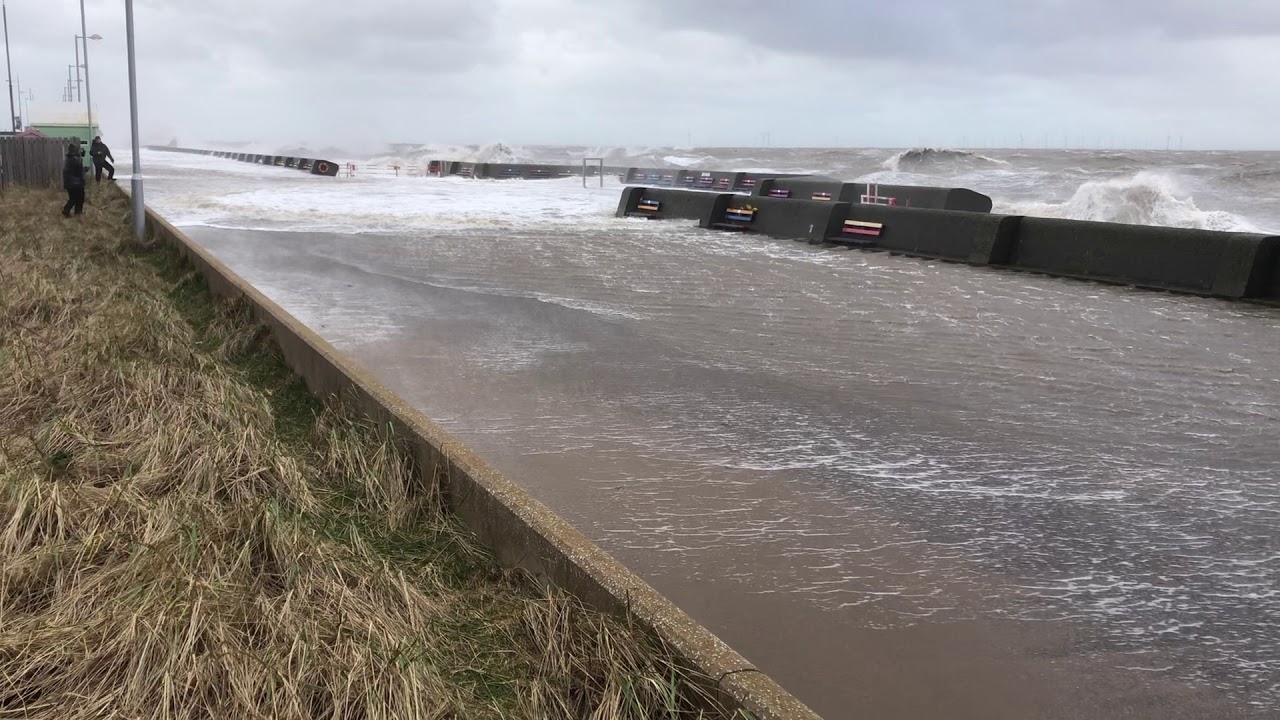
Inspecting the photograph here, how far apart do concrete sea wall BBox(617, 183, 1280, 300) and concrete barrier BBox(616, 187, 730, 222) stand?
Answer: 0.40 m

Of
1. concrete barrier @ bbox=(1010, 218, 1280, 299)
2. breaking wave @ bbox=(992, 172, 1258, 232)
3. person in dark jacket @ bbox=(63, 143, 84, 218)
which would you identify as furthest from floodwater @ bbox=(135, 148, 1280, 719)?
breaking wave @ bbox=(992, 172, 1258, 232)

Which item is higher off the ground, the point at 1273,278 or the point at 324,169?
the point at 324,169

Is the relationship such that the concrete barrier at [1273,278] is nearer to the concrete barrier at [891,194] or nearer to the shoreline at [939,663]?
the concrete barrier at [891,194]

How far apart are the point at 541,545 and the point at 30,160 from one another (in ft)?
93.8

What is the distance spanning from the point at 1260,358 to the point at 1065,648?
6434mm

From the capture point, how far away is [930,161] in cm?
6469

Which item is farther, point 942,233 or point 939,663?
point 942,233

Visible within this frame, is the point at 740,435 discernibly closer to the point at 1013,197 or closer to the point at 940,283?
the point at 940,283

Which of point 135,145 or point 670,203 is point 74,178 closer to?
point 135,145

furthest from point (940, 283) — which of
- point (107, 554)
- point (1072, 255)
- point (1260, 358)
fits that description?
point (107, 554)

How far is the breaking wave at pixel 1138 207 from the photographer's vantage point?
73.0 ft

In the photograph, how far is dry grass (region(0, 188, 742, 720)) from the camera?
3178 mm

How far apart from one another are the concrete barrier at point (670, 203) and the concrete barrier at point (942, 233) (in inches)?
189

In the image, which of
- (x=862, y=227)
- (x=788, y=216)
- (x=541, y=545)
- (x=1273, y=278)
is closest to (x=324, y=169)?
(x=788, y=216)
